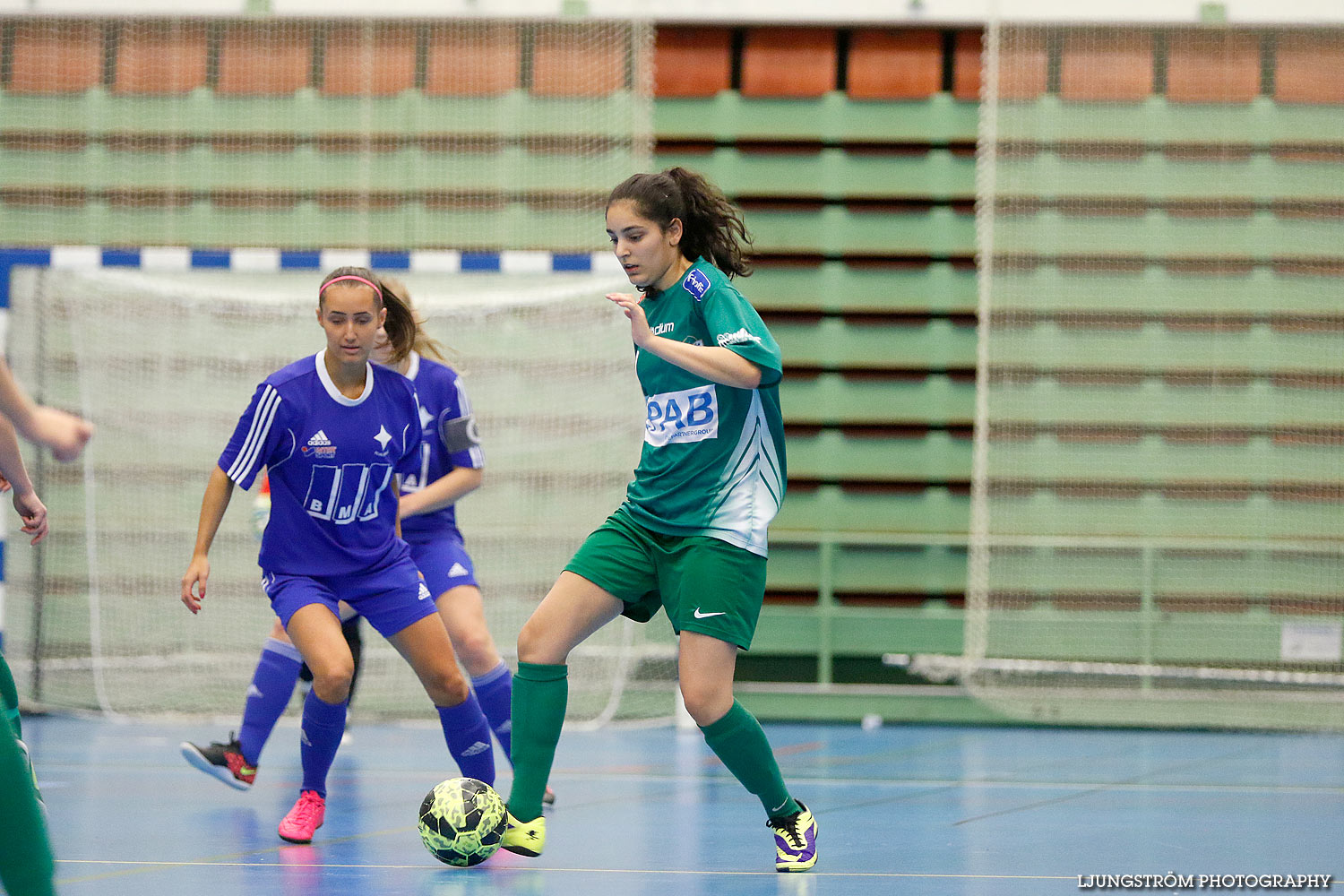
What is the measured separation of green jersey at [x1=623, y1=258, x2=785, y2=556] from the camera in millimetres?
3387

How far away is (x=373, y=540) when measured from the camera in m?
3.90

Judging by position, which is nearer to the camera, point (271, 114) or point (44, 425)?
point (44, 425)

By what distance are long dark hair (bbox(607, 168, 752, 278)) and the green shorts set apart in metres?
0.70

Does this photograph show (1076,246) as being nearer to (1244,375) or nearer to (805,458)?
(1244,375)

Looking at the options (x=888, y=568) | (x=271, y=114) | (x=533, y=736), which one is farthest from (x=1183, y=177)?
(x=533, y=736)

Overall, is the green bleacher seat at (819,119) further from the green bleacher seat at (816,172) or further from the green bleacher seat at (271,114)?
the green bleacher seat at (271,114)

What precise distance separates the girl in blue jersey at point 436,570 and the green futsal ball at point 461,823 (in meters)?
1.00

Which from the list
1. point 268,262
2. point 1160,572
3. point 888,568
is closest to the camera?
point 268,262

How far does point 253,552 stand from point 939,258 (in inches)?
168

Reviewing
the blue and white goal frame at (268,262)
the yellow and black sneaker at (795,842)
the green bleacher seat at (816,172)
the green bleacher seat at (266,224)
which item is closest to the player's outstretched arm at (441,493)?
Answer: the yellow and black sneaker at (795,842)

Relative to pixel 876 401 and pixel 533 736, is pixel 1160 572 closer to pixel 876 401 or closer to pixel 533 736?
pixel 876 401

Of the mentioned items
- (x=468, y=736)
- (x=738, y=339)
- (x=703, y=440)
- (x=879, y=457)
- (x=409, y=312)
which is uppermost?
(x=409, y=312)

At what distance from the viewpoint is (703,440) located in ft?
11.2

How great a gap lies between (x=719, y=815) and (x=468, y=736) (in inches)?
35.9
